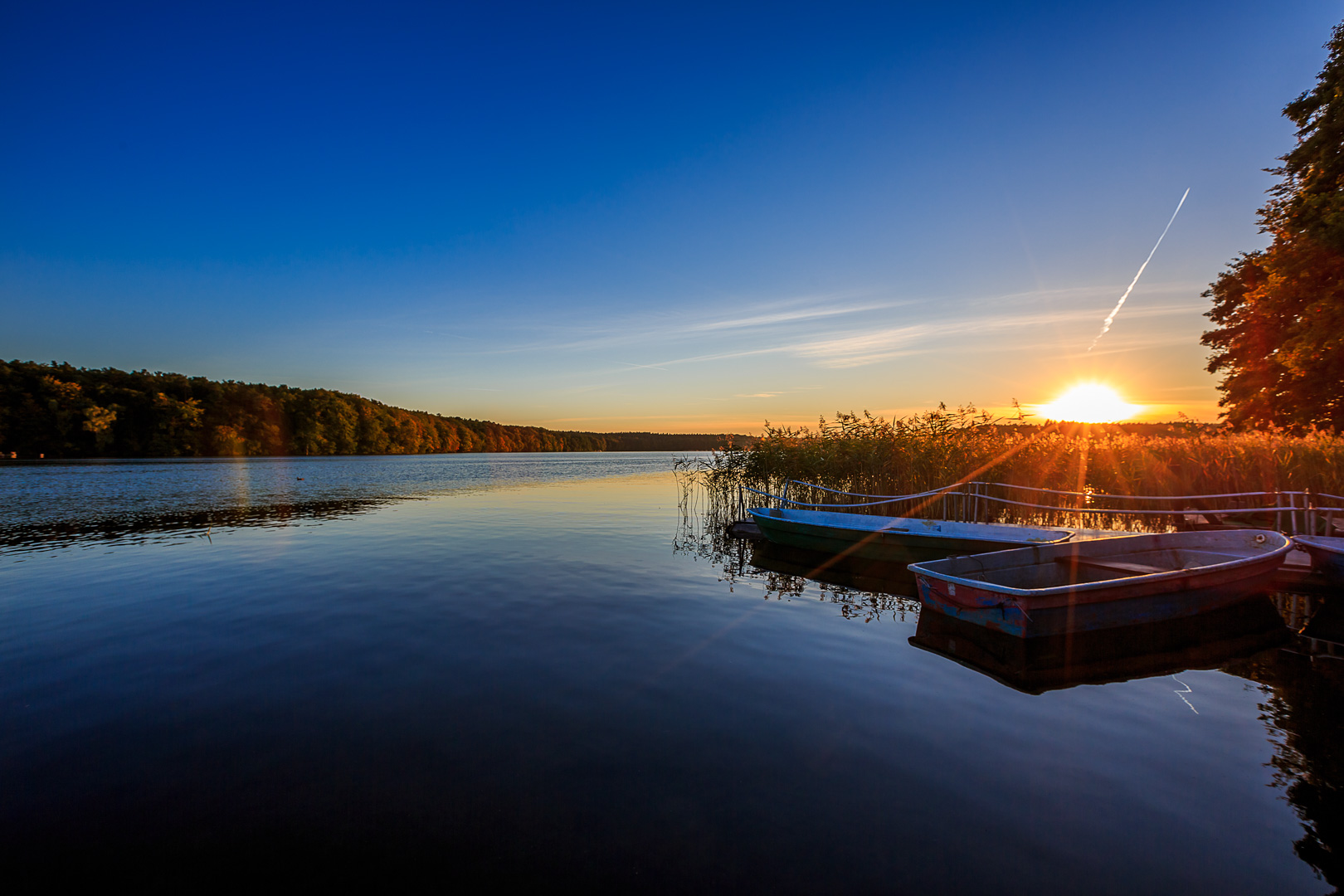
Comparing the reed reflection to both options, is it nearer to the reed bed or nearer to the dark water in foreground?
the dark water in foreground

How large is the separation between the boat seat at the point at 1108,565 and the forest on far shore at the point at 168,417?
110061 mm

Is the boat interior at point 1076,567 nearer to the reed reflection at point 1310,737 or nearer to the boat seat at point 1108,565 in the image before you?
the boat seat at point 1108,565

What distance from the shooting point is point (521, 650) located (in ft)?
27.8

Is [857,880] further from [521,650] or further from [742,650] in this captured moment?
[521,650]

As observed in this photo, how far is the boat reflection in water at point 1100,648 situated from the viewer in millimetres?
7762

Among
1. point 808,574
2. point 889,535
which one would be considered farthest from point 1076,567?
point 808,574

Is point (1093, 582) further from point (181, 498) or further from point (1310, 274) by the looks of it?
point (181, 498)

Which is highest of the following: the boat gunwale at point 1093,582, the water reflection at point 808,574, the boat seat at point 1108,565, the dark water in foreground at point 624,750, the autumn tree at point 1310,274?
the autumn tree at point 1310,274

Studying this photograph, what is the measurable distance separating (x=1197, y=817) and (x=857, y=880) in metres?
3.20

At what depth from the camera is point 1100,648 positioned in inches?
336


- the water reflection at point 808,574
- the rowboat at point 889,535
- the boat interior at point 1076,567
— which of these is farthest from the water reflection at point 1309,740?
the water reflection at point 808,574

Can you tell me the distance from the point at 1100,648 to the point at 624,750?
7628mm

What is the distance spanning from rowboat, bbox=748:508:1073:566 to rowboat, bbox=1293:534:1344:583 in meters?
4.22

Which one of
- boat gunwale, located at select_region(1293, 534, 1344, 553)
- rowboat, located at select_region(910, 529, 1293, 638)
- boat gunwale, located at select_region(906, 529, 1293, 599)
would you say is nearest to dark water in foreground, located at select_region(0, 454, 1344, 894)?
rowboat, located at select_region(910, 529, 1293, 638)
